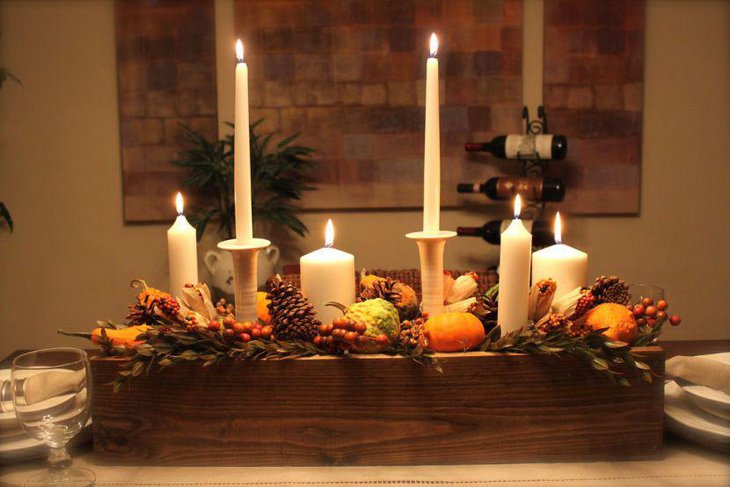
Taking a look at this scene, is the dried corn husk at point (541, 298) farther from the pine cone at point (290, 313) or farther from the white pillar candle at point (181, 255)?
the white pillar candle at point (181, 255)

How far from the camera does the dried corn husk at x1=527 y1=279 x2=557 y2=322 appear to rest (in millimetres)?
959

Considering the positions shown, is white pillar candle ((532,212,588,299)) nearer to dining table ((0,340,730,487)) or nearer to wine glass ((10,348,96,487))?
dining table ((0,340,730,487))

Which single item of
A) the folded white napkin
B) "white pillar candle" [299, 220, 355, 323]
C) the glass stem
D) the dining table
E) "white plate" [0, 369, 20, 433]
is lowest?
the dining table

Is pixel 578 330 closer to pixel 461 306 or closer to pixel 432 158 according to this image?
pixel 461 306

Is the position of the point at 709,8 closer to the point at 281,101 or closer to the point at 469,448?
the point at 281,101

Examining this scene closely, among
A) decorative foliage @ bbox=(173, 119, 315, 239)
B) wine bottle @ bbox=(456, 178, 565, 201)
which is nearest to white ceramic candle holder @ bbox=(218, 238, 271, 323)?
decorative foliage @ bbox=(173, 119, 315, 239)

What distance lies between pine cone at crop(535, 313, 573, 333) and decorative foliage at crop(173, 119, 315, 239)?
6.44 ft

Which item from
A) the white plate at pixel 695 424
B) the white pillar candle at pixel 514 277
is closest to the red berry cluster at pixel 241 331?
the white pillar candle at pixel 514 277

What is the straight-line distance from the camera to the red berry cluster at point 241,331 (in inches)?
35.4

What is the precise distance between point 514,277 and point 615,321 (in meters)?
0.15

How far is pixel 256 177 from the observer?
2807 mm

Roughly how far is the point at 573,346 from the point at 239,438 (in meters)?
0.45

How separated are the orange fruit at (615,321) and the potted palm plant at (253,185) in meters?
1.88

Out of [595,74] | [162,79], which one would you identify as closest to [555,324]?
[595,74]
